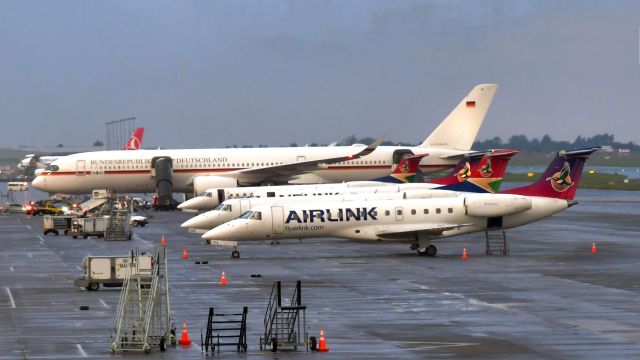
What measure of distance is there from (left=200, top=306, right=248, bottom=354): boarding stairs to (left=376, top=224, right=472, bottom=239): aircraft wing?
833 inches

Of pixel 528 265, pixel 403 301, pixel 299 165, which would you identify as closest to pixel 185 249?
pixel 528 265

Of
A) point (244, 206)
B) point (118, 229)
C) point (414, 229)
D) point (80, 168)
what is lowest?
point (414, 229)

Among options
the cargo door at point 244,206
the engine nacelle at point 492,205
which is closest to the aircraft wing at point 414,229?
the engine nacelle at point 492,205

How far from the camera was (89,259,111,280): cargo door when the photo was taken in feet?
143

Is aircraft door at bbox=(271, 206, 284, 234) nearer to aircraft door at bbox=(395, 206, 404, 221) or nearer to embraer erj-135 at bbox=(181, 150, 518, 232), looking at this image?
embraer erj-135 at bbox=(181, 150, 518, 232)

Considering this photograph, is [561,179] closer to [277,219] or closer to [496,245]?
[496,245]

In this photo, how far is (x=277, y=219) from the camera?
56719 millimetres

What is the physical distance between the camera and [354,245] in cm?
6575

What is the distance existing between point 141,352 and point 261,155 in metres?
67.5

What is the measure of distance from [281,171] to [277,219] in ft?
128

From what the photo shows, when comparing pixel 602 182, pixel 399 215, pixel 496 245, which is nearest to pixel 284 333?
pixel 399 215

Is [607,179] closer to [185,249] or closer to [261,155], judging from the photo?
[261,155]

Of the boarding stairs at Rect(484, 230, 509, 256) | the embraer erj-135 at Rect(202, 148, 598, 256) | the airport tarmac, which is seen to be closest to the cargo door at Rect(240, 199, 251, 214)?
the airport tarmac

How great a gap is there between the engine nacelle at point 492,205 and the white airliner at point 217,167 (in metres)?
37.8
